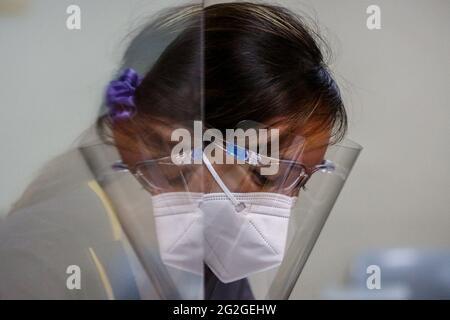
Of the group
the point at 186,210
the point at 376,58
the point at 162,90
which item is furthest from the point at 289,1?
the point at 186,210

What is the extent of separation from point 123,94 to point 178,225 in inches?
13.1

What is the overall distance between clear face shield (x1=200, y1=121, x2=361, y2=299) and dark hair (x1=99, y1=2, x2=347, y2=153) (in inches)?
2.1

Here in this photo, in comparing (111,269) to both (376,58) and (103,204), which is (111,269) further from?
(376,58)

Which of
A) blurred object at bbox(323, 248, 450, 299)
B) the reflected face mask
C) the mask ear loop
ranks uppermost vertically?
the mask ear loop

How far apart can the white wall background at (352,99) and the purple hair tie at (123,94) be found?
0.11 feet

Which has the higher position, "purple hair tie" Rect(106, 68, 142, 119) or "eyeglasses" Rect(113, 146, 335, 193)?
"purple hair tie" Rect(106, 68, 142, 119)

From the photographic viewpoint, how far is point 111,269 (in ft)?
4.29

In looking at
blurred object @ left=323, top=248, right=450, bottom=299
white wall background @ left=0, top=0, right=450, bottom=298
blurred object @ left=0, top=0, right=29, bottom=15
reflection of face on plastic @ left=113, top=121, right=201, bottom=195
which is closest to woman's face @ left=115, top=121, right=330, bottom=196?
reflection of face on plastic @ left=113, top=121, right=201, bottom=195

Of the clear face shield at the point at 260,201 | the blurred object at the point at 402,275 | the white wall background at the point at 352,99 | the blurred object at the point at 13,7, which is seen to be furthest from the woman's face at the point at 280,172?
the blurred object at the point at 13,7

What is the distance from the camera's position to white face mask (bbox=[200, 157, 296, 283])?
128 centimetres

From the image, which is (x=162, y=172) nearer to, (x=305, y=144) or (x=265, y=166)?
(x=265, y=166)

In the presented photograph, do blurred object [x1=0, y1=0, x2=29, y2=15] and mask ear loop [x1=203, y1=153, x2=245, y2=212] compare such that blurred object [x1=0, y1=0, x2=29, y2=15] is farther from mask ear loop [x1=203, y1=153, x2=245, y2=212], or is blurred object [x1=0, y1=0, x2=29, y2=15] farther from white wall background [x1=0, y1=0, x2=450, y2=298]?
mask ear loop [x1=203, y1=153, x2=245, y2=212]

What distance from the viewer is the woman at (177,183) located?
1.28 meters

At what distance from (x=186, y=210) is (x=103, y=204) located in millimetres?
197
